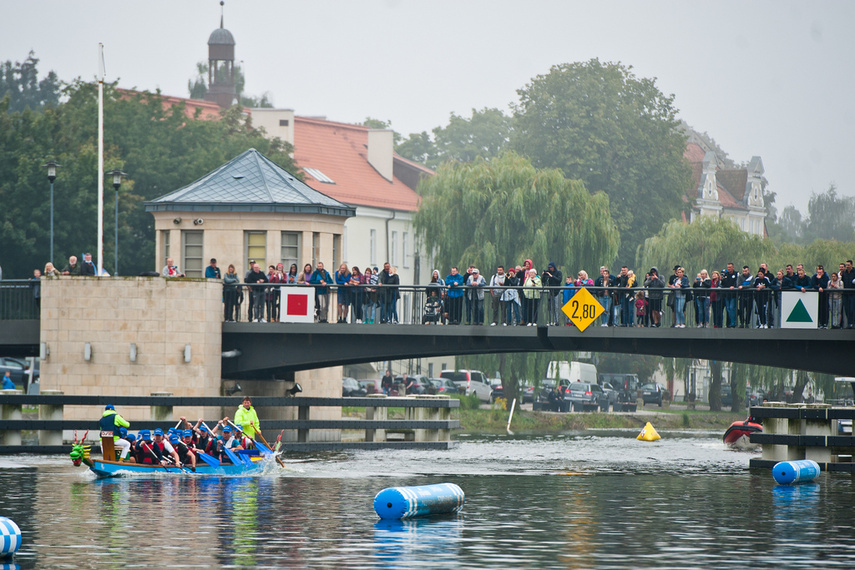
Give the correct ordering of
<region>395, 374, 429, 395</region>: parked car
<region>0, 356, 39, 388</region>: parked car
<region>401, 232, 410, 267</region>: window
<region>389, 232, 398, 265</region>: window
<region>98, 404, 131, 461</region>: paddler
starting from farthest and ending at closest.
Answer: <region>401, 232, 410, 267</region>: window → <region>389, 232, 398, 265</region>: window → <region>395, 374, 429, 395</region>: parked car → <region>0, 356, 39, 388</region>: parked car → <region>98, 404, 131, 461</region>: paddler

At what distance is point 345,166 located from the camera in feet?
277

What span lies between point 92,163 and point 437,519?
134 feet

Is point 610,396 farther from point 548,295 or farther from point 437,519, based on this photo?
point 437,519

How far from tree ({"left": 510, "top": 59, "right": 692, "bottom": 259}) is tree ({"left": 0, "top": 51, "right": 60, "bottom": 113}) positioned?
44.7m

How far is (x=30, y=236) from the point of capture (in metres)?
58.7

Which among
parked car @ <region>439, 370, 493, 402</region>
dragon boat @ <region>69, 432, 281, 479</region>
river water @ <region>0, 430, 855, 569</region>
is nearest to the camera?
river water @ <region>0, 430, 855, 569</region>

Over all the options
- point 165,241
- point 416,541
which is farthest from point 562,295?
point 416,541

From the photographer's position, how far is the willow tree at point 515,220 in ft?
206

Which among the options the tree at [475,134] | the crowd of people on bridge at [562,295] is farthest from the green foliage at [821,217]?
the crowd of people on bridge at [562,295]

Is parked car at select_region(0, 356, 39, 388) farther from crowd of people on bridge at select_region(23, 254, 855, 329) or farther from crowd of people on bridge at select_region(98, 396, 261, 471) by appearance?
crowd of people on bridge at select_region(98, 396, 261, 471)

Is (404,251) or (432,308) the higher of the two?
(404,251)

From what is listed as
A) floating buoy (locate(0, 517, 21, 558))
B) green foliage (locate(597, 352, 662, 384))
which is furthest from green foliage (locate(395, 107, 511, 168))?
floating buoy (locate(0, 517, 21, 558))

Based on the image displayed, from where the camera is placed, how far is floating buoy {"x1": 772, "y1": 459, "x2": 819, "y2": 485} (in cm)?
2988

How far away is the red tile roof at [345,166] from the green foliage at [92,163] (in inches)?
348
